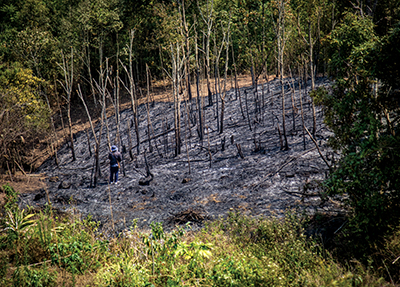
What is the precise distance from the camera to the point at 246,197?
30.6ft

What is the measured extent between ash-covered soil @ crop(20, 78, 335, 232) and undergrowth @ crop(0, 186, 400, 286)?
93cm

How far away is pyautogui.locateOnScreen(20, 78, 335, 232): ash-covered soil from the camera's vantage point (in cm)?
874

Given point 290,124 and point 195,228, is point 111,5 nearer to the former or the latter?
point 290,124

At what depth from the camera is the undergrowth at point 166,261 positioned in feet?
15.5

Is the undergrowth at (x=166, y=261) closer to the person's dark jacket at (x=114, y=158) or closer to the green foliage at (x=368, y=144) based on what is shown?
the green foliage at (x=368, y=144)

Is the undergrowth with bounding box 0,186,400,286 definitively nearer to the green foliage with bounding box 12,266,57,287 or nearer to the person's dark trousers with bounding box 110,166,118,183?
the green foliage with bounding box 12,266,57,287

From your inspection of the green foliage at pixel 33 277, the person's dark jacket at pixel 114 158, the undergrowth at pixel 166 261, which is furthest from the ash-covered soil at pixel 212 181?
the green foliage at pixel 33 277

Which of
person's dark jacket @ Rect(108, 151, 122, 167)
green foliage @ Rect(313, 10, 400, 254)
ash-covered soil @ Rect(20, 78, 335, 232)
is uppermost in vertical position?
green foliage @ Rect(313, 10, 400, 254)

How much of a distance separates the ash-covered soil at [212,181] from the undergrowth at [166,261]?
93cm

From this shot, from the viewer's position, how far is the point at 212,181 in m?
10.9

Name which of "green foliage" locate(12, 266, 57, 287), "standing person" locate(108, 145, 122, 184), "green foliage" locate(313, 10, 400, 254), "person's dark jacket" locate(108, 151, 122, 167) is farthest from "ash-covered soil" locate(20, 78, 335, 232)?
"green foliage" locate(12, 266, 57, 287)

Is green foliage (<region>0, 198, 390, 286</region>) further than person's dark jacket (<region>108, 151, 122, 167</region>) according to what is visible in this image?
No

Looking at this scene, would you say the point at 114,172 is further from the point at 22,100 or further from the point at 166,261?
the point at 22,100

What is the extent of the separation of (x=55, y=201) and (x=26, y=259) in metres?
6.54
